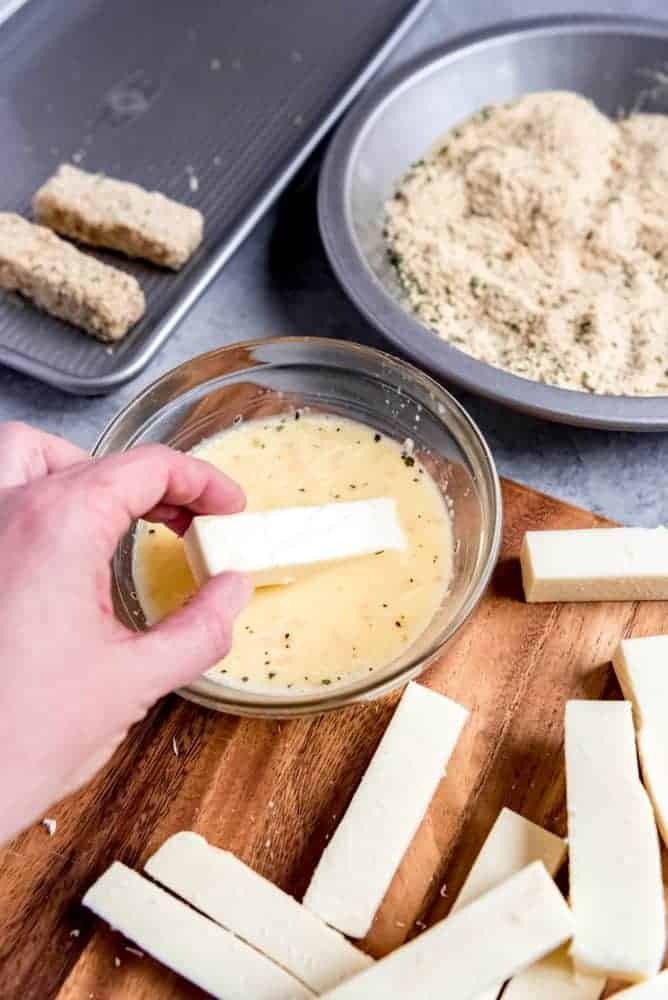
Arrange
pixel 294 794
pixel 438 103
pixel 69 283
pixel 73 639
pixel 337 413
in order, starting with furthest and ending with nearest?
pixel 438 103
pixel 69 283
pixel 337 413
pixel 294 794
pixel 73 639

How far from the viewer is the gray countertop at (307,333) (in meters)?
1.87

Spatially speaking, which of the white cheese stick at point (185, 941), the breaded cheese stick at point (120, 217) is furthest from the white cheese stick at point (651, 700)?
the breaded cheese stick at point (120, 217)

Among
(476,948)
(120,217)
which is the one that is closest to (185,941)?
(476,948)

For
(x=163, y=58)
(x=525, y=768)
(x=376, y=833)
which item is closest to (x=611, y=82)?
(x=163, y=58)

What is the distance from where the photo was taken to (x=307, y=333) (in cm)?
212

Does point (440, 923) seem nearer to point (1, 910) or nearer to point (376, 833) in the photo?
point (376, 833)

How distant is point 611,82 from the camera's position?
2422mm

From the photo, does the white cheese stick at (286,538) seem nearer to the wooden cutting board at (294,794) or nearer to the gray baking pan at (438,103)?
the wooden cutting board at (294,794)

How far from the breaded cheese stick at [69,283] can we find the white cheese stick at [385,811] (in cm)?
95

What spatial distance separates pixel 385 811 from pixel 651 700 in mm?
380

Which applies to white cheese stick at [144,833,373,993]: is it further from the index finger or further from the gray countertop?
the gray countertop

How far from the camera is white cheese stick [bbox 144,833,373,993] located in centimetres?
125

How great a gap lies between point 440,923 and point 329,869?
0.51 feet

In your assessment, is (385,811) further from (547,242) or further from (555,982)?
(547,242)
